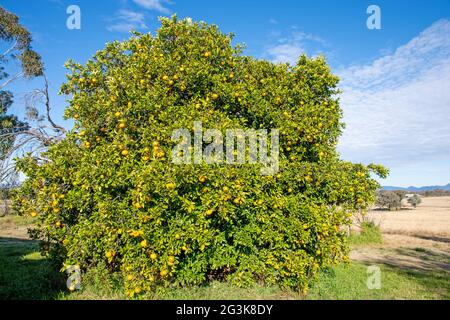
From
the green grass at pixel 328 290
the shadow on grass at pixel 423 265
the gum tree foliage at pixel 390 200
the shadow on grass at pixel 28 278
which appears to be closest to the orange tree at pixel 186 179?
the green grass at pixel 328 290

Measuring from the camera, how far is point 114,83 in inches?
286

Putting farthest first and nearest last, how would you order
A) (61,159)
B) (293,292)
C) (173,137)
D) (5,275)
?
(5,275), (293,292), (61,159), (173,137)

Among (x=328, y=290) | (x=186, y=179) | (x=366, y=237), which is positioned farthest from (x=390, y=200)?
(x=186, y=179)

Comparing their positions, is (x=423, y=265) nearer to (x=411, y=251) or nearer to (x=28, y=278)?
(x=411, y=251)

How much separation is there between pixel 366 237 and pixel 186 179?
17.6m

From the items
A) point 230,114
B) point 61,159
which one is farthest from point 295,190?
point 61,159

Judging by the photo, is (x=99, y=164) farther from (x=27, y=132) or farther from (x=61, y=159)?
(x=27, y=132)

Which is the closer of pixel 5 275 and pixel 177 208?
pixel 177 208

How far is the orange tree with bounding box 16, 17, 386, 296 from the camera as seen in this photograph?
599cm

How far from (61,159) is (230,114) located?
13.7ft

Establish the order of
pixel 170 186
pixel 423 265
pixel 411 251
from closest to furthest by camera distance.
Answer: pixel 170 186 → pixel 423 265 → pixel 411 251

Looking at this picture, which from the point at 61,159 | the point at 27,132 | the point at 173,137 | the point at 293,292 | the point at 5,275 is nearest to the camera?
the point at 173,137

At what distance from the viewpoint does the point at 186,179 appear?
18.4ft

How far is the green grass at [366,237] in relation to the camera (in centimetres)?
1909
